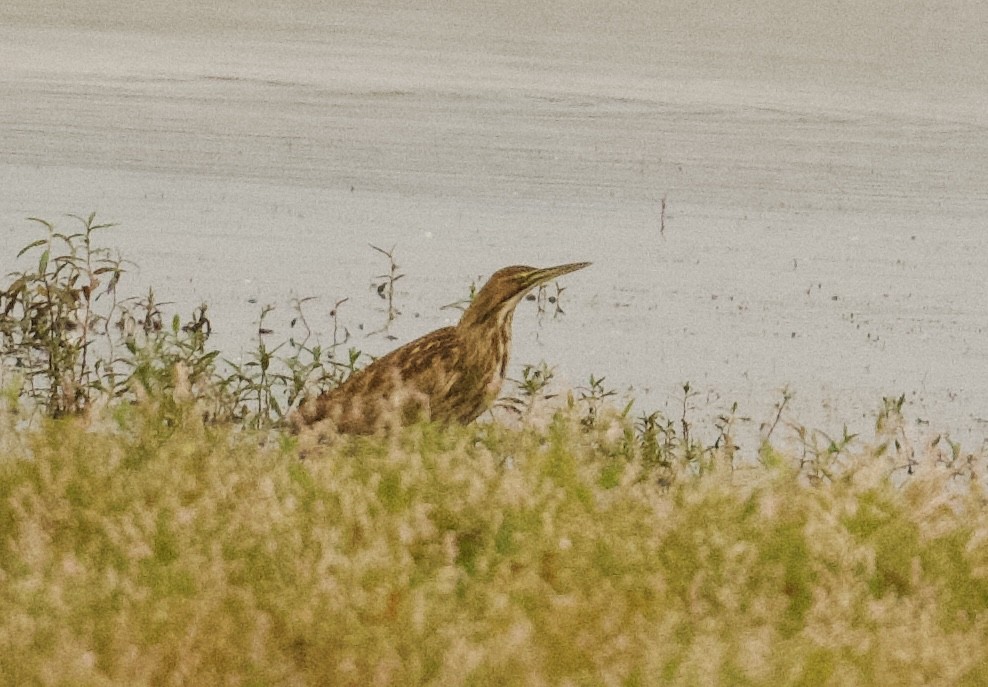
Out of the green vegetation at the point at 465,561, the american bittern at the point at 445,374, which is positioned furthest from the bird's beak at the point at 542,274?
the green vegetation at the point at 465,561

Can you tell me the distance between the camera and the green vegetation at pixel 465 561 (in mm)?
4176

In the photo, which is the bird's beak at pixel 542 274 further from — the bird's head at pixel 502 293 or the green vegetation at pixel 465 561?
the green vegetation at pixel 465 561

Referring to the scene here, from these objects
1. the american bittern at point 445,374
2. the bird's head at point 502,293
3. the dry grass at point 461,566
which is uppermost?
the bird's head at point 502,293

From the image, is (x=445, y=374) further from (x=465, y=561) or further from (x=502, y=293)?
(x=465, y=561)

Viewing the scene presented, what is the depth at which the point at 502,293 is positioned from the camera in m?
7.09

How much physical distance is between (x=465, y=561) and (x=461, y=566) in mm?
98

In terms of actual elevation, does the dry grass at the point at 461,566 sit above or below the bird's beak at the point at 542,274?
below

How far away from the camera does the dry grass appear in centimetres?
417

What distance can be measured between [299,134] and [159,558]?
1781 centimetres

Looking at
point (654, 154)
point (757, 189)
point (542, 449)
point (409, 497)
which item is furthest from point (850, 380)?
point (654, 154)

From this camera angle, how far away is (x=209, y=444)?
5.89 meters

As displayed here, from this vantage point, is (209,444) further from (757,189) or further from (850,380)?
(757,189)

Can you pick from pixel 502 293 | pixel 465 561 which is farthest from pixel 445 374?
pixel 465 561

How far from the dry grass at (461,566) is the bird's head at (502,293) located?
0.73 meters
